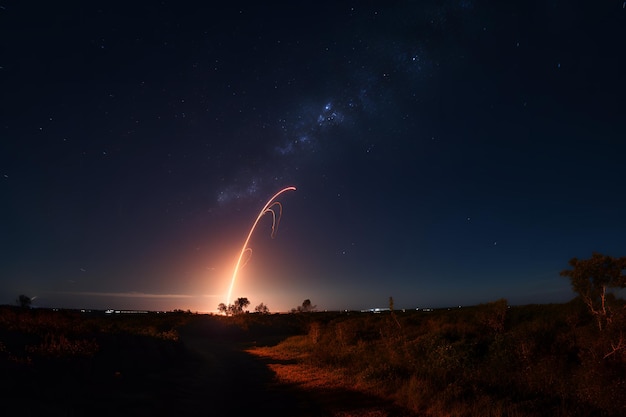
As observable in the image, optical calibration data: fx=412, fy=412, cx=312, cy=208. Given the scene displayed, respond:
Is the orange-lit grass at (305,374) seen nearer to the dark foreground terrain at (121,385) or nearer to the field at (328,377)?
the field at (328,377)

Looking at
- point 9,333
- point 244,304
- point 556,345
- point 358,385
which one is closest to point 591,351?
point 556,345

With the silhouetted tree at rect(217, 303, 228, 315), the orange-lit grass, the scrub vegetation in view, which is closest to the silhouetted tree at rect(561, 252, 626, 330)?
the scrub vegetation

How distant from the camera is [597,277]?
20.5 metres

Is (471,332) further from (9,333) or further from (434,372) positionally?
(9,333)

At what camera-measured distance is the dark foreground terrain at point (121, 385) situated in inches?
420

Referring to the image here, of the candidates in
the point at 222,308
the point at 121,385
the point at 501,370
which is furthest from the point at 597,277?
the point at 222,308

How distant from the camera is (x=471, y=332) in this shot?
83.7ft

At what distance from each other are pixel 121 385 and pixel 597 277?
21796 mm

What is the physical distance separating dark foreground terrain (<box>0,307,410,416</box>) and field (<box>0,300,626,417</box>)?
1.6 inches

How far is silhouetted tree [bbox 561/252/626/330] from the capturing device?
20031 mm

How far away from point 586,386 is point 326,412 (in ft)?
26.6

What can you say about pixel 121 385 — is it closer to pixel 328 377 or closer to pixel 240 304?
pixel 328 377

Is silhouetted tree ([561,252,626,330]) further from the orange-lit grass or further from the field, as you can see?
the orange-lit grass

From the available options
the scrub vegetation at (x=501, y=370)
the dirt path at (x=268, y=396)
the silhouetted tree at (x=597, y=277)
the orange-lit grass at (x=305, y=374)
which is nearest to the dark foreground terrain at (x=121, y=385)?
the dirt path at (x=268, y=396)
